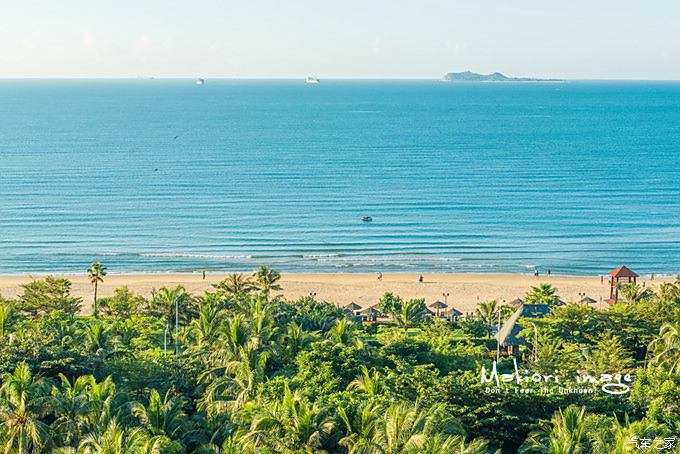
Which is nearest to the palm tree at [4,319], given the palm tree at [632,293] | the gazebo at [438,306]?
the gazebo at [438,306]

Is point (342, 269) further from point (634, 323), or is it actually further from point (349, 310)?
point (634, 323)

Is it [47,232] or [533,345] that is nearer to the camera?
[533,345]

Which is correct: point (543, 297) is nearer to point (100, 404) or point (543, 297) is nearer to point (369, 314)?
point (369, 314)

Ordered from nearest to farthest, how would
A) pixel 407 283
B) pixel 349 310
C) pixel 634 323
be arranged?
pixel 634 323 < pixel 349 310 < pixel 407 283

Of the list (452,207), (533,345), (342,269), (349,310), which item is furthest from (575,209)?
(533,345)

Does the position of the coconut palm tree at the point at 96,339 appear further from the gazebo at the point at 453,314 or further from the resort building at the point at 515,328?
the gazebo at the point at 453,314

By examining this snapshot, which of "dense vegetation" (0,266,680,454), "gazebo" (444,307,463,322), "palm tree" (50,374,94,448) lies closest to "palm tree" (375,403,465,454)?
"dense vegetation" (0,266,680,454)

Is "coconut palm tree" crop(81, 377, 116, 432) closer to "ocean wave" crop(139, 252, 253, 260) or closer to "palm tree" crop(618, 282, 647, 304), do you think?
"palm tree" crop(618, 282, 647, 304)
